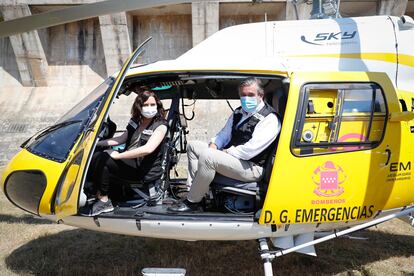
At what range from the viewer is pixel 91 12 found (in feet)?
9.10

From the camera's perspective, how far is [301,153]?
2.59m

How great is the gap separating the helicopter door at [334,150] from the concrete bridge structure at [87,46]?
8.25 m

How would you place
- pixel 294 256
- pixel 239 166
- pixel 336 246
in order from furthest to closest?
pixel 336 246
pixel 294 256
pixel 239 166

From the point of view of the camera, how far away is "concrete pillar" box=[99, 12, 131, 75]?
1134 cm

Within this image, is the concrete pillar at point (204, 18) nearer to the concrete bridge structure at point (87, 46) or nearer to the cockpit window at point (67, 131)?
the concrete bridge structure at point (87, 46)

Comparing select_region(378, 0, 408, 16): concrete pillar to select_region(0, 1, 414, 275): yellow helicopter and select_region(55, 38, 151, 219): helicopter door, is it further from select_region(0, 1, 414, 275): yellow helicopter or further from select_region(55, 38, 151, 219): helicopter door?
select_region(55, 38, 151, 219): helicopter door

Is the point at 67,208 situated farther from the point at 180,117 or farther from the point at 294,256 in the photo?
the point at 294,256

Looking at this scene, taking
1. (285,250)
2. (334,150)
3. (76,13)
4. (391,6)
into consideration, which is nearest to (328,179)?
(334,150)

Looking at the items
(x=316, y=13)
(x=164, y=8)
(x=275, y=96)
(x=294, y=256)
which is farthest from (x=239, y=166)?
(x=164, y=8)

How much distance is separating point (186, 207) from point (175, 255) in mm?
1092

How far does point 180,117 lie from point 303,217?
1.83 metres

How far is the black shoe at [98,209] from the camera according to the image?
2774mm

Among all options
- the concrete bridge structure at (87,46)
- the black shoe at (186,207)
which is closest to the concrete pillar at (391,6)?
the concrete bridge structure at (87,46)

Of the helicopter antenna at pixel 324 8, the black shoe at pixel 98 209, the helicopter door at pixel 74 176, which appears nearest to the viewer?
the helicopter door at pixel 74 176
